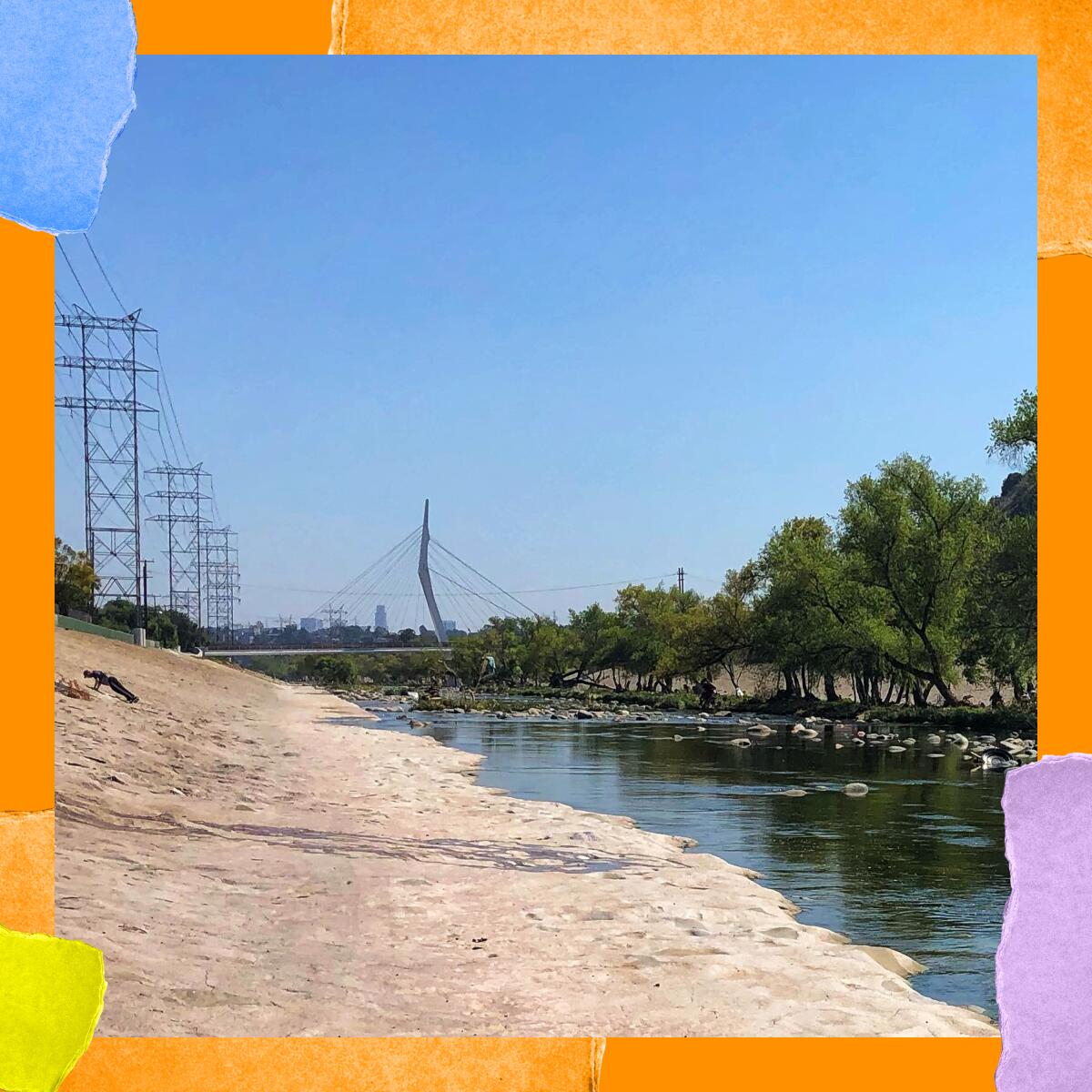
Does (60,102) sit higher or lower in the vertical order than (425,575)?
higher

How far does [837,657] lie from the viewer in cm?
404

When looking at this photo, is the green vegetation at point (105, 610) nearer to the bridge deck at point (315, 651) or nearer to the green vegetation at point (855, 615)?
the bridge deck at point (315, 651)

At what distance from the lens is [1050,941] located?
2572mm

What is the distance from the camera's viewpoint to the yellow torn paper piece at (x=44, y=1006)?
245cm

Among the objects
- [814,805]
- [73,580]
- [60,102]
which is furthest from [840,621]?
[60,102]

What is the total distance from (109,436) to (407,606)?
40.0 inches

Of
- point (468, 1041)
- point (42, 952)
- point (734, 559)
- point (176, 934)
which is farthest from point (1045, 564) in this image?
point (42, 952)

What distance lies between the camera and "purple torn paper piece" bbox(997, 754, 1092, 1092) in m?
2.52

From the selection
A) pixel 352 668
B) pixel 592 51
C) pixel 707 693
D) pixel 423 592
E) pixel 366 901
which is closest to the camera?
pixel 592 51

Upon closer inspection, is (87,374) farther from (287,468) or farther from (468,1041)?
(468,1041)

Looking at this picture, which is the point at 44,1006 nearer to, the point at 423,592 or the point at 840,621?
the point at 423,592

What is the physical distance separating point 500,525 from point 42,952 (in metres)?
1.69

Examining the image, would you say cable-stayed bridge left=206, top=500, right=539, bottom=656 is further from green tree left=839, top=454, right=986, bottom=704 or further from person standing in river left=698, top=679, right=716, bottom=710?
green tree left=839, top=454, right=986, bottom=704

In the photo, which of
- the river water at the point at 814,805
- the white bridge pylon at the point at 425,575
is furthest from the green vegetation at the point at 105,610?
the river water at the point at 814,805
